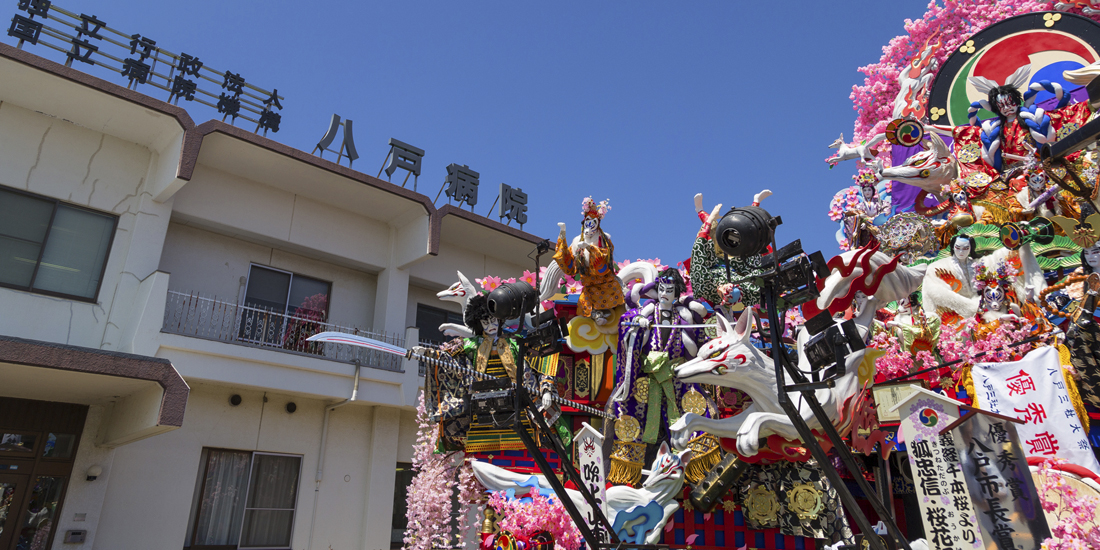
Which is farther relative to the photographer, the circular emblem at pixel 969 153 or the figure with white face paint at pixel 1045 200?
the circular emblem at pixel 969 153

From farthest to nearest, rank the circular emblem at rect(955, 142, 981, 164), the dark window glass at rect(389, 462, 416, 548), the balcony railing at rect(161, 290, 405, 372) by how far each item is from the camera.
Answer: the dark window glass at rect(389, 462, 416, 548)
the balcony railing at rect(161, 290, 405, 372)
the circular emblem at rect(955, 142, 981, 164)

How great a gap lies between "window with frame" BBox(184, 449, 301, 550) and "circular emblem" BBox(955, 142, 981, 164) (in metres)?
12.4

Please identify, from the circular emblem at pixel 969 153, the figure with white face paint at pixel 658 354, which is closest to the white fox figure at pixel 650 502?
the figure with white face paint at pixel 658 354

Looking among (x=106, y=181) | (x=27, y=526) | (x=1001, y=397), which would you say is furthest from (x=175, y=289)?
(x=1001, y=397)

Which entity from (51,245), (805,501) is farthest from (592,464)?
(51,245)

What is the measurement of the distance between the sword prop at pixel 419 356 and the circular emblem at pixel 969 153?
20.6 ft

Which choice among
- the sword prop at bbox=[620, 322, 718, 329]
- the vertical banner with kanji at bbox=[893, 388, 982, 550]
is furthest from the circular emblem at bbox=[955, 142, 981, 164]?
the vertical banner with kanji at bbox=[893, 388, 982, 550]

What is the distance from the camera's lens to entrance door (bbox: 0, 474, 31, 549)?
957 centimetres

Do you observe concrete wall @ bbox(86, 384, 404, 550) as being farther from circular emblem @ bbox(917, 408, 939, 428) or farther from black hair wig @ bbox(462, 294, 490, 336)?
circular emblem @ bbox(917, 408, 939, 428)

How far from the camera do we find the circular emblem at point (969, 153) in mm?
8922

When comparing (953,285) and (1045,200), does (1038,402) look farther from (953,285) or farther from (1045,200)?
(1045,200)

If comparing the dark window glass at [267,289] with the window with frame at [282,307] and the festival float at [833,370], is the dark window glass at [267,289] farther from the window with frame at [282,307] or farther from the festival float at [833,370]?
the festival float at [833,370]

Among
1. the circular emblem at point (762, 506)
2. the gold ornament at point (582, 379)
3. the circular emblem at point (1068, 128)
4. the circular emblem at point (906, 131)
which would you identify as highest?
the circular emblem at point (906, 131)

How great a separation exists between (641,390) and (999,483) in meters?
3.54
